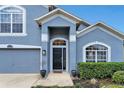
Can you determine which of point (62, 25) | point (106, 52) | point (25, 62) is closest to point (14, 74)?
point (25, 62)

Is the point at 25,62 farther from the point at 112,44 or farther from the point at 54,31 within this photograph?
the point at 112,44

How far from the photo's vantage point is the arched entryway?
21.5m

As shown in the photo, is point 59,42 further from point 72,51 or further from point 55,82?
point 55,82

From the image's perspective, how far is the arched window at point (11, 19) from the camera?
70.5 feet

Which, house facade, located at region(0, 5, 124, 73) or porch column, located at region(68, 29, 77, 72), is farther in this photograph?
house facade, located at region(0, 5, 124, 73)

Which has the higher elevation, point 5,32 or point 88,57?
point 5,32

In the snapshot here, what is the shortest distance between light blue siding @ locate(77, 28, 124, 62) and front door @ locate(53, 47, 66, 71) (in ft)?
5.34

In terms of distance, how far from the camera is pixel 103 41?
20.6 m

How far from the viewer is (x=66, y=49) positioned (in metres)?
21.7

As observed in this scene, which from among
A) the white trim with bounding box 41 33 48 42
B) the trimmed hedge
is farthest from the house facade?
the trimmed hedge

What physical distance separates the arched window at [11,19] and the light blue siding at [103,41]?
5.17 m

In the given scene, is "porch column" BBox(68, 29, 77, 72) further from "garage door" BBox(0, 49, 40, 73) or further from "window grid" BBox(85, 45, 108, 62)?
"garage door" BBox(0, 49, 40, 73)

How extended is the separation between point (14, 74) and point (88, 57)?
6252 mm

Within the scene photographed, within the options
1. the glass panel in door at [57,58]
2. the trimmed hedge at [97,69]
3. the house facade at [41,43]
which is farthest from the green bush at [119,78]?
the glass panel in door at [57,58]
